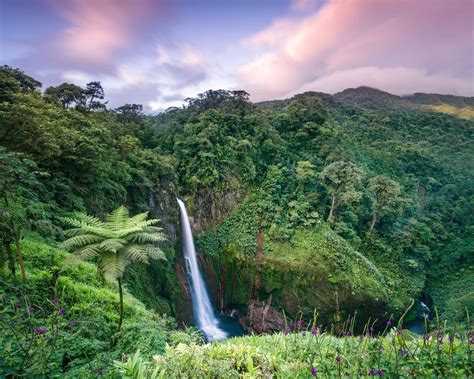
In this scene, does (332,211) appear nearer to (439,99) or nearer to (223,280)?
(223,280)

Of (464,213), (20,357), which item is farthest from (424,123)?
(20,357)

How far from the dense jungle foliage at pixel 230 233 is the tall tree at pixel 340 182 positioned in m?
0.10

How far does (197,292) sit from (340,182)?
11798mm

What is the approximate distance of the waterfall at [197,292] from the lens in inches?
632

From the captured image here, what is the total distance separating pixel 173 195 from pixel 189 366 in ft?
49.9

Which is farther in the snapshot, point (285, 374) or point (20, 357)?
point (285, 374)

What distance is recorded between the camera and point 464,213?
Answer: 26.6m

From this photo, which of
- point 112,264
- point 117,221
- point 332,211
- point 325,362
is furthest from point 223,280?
point 325,362

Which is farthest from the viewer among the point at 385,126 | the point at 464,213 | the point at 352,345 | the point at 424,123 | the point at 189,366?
the point at 424,123

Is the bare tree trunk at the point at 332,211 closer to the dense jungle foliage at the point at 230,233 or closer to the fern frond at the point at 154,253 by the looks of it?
the dense jungle foliage at the point at 230,233

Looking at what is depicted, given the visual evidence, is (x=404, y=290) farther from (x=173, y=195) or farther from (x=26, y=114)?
(x=26, y=114)

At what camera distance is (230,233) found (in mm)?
19438

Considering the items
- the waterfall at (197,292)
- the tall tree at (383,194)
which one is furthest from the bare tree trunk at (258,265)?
the tall tree at (383,194)

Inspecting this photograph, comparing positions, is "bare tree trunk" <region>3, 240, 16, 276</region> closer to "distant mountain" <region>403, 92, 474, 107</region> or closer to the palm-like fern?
the palm-like fern
